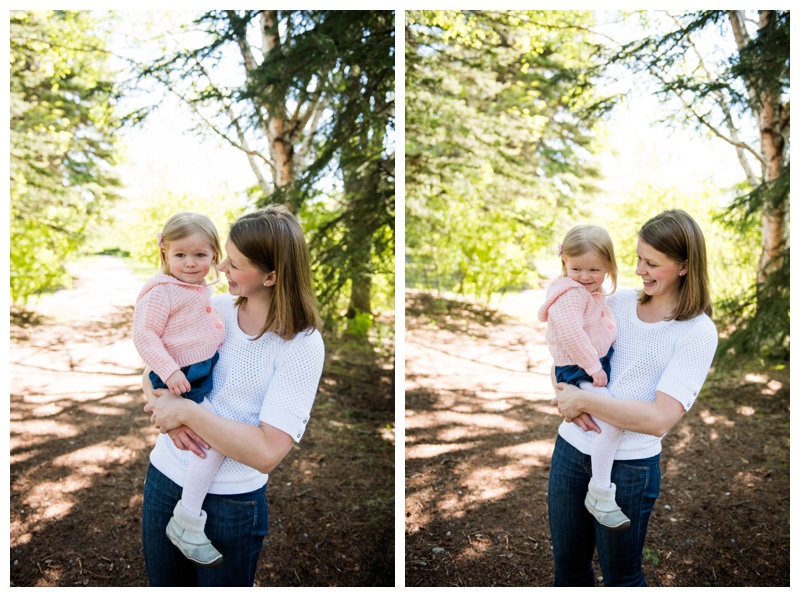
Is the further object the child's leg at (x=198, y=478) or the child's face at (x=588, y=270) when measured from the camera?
the child's face at (x=588, y=270)

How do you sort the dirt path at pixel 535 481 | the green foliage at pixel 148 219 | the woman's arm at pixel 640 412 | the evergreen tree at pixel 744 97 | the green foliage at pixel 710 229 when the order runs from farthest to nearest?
the green foliage at pixel 710 229 → the green foliage at pixel 148 219 → the evergreen tree at pixel 744 97 → the dirt path at pixel 535 481 → the woman's arm at pixel 640 412

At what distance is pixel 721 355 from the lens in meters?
2.95

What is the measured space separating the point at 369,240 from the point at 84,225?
1.53 meters

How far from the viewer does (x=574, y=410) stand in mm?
1358

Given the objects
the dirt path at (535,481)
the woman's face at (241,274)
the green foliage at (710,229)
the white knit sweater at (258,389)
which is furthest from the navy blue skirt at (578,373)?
the green foliage at (710,229)

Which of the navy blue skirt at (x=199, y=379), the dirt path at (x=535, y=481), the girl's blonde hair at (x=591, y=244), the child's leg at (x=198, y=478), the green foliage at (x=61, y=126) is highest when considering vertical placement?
the green foliage at (x=61, y=126)

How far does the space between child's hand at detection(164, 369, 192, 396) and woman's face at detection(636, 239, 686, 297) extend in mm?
982

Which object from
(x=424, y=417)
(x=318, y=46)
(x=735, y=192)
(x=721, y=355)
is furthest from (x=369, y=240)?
(x=735, y=192)

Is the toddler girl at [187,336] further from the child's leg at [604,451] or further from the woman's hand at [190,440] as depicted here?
the child's leg at [604,451]

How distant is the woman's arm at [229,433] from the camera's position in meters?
1.17

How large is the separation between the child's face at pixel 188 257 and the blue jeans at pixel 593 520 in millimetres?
914

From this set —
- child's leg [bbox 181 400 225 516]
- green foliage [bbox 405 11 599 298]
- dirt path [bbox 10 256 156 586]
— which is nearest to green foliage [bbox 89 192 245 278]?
dirt path [bbox 10 256 156 586]

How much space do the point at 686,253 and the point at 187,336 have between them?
1066 millimetres

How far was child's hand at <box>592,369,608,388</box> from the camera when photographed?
140cm
